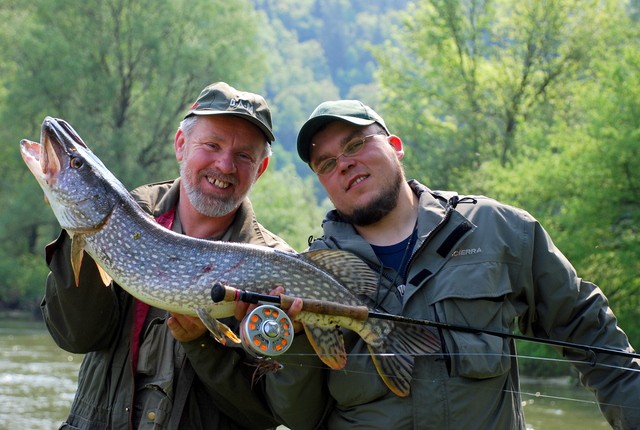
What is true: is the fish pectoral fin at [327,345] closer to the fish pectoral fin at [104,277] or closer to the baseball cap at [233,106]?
the fish pectoral fin at [104,277]

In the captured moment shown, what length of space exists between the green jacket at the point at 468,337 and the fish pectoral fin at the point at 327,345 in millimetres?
87

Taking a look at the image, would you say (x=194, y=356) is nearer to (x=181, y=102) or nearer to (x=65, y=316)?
(x=65, y=316)

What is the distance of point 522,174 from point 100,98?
14736 mm

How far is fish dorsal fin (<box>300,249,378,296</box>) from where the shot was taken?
3.20m

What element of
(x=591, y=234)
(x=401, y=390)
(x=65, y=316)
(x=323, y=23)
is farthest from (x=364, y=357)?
(x=323, y=23)

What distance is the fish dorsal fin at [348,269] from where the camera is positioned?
3197 millimetres

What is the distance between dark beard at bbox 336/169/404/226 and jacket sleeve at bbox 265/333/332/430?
23.4 inches

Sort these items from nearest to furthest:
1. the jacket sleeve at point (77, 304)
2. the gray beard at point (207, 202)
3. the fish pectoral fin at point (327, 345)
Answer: the fish pectoral fin at point (327, 345)
the jacket sleeve at point (77, 304)
the gray beard at point (207, 202)

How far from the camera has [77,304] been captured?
11.2 ft

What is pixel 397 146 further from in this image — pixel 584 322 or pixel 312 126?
pixel 584 322

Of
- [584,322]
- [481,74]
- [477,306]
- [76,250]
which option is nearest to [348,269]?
[477,306]

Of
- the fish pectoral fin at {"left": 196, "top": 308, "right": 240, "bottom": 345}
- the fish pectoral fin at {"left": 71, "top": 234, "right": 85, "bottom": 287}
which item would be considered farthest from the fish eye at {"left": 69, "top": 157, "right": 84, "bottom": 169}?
the fish pectoral fin at {"left": 196, "top": 308, "right": 240, "bottom": 345}

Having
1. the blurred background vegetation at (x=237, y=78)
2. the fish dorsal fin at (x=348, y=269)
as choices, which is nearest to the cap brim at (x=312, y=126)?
the fish dorsal fin at (x=348, y=269)

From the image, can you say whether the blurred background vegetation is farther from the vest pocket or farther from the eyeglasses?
the vest pocket
